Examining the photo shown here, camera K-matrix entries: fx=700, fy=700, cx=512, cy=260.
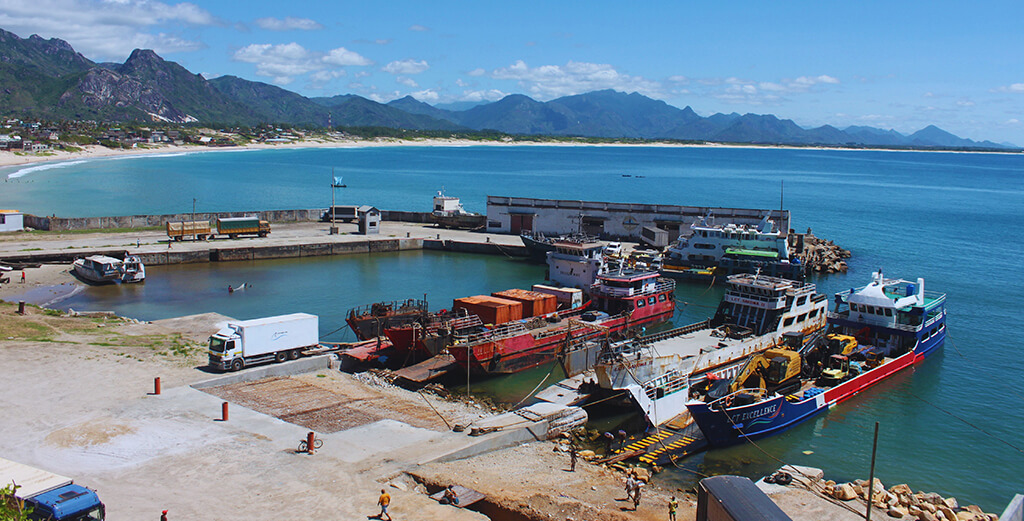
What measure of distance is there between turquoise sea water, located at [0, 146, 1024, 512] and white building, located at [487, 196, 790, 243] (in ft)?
27.6

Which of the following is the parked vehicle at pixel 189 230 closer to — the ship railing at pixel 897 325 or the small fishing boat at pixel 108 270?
the small fishing boat at pixel 108 270

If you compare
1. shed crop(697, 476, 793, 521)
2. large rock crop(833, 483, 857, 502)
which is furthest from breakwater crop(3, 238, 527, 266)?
shed crop(697, 476, 793, 521)

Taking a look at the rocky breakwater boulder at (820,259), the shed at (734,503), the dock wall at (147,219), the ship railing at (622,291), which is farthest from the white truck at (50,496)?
the rocky breakwater boulder at (820,259)

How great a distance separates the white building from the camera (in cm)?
6256

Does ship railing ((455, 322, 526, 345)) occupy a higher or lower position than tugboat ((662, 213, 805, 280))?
lower

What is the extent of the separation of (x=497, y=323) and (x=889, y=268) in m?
45.4

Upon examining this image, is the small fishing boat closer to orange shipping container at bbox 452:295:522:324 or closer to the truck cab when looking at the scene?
the truck cab

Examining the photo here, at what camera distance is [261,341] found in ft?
88.2

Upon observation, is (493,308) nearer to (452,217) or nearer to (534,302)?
(534,302)

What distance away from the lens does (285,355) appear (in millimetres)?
27734

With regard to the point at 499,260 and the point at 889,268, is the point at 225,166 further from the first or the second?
the point at 889,268

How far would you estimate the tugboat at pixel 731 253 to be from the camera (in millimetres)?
52969

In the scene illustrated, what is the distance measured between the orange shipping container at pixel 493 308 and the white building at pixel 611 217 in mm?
27585

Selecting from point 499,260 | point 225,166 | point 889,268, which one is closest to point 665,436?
point 499,260
